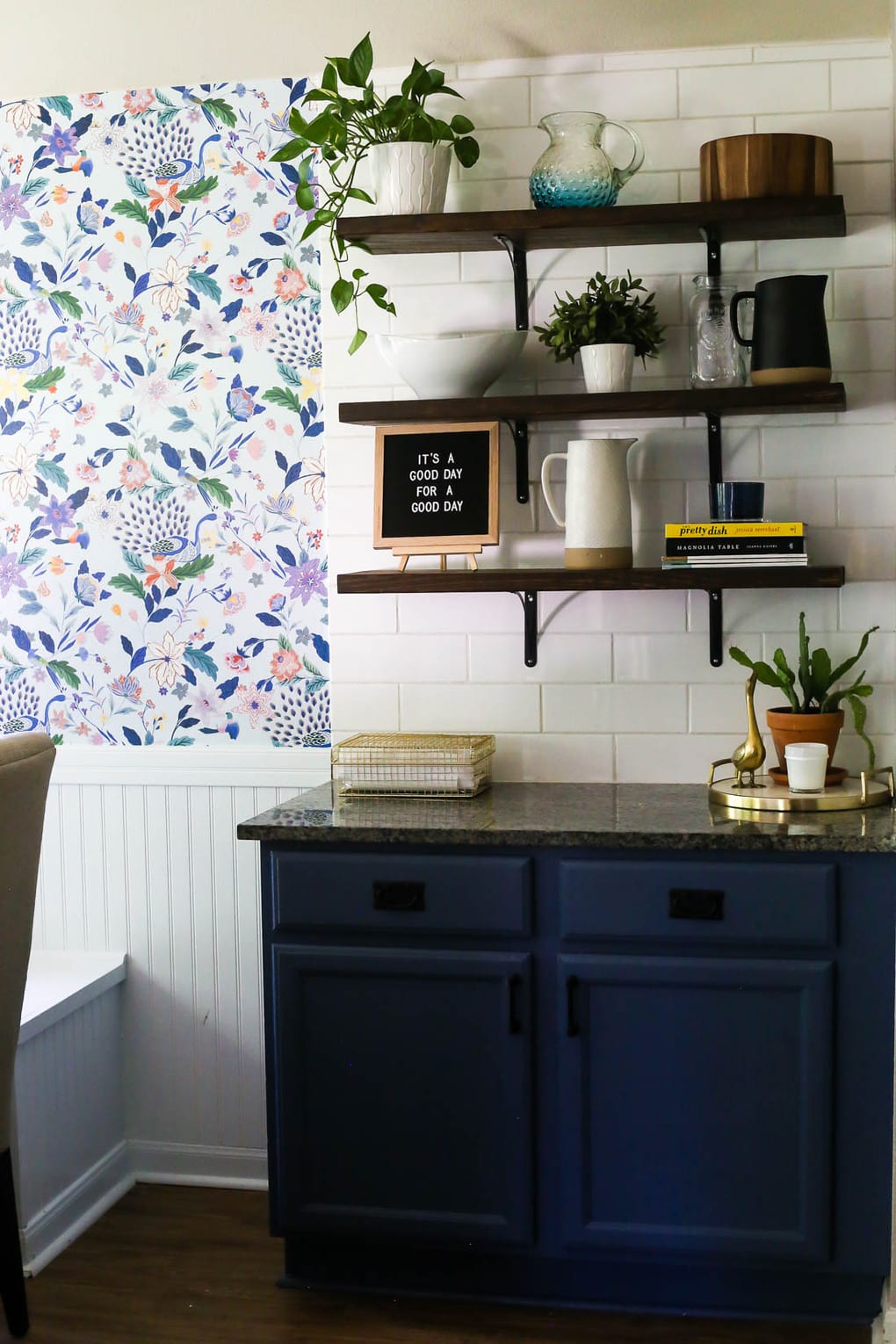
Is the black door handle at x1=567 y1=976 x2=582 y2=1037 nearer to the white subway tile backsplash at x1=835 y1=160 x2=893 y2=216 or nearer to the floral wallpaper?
the floral wallpaper

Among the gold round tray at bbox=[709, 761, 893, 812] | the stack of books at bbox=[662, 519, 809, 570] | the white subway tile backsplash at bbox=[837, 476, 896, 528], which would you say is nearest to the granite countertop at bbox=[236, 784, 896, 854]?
the gold round tray at bbox=[709, 761, 893, 812]

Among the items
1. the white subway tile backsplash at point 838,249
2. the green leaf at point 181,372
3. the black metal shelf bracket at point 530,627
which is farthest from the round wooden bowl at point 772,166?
the green leaf at point 181,372

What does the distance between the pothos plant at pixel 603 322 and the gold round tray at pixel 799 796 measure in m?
0.84

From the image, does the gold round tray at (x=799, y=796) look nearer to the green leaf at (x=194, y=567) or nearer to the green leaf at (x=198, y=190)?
the green leaf at (x=194, y=567)

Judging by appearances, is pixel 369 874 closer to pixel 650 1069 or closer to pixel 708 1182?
pixel 650 1069

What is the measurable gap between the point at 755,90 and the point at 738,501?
845 millimetres

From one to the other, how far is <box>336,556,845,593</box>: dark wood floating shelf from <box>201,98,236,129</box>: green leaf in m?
1.07

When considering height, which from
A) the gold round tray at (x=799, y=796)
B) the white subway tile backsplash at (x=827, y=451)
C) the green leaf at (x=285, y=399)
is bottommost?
the gold round tray at (x=799, y=796)

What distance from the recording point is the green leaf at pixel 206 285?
2.91 metres

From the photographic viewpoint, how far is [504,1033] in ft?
7.66

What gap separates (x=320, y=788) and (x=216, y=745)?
360mm

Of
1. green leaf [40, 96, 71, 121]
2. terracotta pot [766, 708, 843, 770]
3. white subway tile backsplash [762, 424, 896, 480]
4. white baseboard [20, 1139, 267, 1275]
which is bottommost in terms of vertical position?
white baseboard [20, 1139, 267, 1275]

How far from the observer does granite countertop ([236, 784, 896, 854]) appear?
2.23 meters

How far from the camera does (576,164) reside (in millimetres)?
2523
